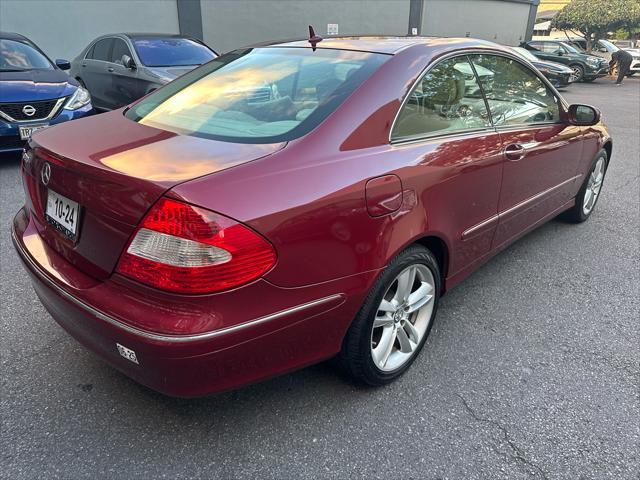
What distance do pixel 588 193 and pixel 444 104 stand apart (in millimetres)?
2576

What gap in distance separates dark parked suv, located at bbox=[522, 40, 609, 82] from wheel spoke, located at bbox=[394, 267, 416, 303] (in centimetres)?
1952

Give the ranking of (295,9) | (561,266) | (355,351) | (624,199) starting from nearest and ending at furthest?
1. (355,351)
2. (561,266)
3. (624,199)
4. (295,9)

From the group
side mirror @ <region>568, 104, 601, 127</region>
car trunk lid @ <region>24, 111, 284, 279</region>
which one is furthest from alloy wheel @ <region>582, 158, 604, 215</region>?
car trunk lid @ <region>24, 111, 284, 279</region>

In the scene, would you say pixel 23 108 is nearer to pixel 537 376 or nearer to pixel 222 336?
pixel 222 336

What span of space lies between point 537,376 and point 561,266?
4.89 feet

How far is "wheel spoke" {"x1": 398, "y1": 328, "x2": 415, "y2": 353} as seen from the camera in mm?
2438

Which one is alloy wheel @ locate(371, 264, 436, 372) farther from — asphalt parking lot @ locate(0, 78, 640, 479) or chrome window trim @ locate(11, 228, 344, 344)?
chrome window trim @ locate(11, 228, 344, 344)

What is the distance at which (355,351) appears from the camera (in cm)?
218

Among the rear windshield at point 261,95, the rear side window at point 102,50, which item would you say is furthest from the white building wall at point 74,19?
the rear windshield at point 261,95

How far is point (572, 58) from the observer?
19.6m

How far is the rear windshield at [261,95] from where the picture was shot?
83.2 inches

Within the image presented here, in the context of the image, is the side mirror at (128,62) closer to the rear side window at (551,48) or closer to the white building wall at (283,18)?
the white building wall at (283,18)

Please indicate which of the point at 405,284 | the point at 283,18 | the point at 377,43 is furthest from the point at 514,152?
the point at 283,18

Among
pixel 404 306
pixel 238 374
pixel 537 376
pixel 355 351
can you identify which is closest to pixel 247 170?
pixel 238 374
